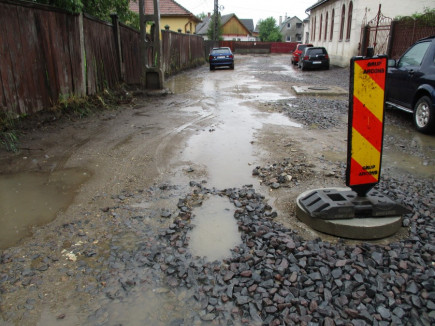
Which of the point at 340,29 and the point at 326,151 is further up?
the point at 340,29

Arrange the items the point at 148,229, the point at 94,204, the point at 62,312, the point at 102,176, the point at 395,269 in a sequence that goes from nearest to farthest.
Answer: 1. the point at 62,312
2. the point at 395,269
3. the point at 148,229
4. the point at 94,204
5. the point at 102,176

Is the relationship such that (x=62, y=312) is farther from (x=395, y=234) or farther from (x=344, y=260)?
(x=395, y=234)

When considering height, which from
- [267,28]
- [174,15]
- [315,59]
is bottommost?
[315,59]

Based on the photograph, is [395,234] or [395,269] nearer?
[395,269]

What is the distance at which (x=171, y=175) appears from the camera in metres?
4.96

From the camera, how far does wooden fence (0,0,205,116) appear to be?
6.36 metres

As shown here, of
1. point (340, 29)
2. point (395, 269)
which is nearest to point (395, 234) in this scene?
point (395, 269)

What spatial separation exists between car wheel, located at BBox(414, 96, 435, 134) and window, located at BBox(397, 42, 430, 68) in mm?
937

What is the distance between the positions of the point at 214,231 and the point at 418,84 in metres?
6.00

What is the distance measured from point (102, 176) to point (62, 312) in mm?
2669

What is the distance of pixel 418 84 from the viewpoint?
7234mm

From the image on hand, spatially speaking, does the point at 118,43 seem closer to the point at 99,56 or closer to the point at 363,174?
the point at 99,56

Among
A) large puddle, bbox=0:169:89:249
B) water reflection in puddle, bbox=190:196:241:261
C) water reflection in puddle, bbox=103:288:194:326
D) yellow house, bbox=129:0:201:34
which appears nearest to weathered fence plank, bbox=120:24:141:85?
large puddle, bbox=0:169:89:249

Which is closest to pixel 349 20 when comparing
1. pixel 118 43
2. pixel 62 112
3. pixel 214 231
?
pixel 118 43
